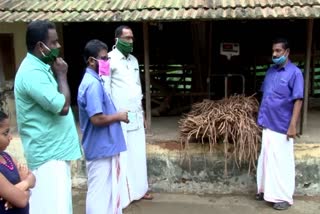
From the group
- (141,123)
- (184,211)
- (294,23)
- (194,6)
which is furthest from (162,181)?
(294,23)

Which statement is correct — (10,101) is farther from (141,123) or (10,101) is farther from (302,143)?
(302,143)

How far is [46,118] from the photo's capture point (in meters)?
2.79

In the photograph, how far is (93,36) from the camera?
748cm

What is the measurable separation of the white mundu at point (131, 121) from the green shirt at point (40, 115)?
1.21 m

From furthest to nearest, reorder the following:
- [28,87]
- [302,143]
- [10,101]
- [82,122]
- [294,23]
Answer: [294,23]
[10,101]
[302,143]
[82,122]
[28,87]

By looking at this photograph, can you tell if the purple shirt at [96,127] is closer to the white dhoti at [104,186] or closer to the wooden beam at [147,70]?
the white dhoti at [104,186]

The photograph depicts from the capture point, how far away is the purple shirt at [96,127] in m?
3.50

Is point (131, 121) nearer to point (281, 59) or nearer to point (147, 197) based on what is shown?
point (147, 197)

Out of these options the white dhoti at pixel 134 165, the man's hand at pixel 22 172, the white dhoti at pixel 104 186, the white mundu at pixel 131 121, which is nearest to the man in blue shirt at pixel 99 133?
the white dhoti at pixel 104 186

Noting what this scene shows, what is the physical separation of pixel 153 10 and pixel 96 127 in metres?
1.73

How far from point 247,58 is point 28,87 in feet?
17.6

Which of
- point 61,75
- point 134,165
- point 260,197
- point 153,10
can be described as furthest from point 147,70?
point 61,75

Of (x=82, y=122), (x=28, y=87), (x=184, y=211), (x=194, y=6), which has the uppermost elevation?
(x=194, y=6)

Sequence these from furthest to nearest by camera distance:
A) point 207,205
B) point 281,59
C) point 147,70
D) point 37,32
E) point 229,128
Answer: point 147,70, point 207,205, point 229,128, point 281,59, point 37,32
